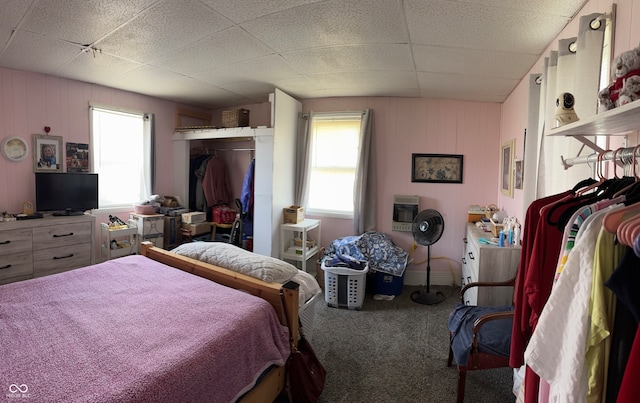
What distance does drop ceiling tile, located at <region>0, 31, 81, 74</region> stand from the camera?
2.33 m

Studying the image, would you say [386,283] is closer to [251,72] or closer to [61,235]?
[251,72]

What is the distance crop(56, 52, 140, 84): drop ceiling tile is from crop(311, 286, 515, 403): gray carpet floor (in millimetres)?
3031

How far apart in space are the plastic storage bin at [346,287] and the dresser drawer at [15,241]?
2.88m

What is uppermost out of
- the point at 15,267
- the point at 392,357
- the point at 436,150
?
the point at 436,150

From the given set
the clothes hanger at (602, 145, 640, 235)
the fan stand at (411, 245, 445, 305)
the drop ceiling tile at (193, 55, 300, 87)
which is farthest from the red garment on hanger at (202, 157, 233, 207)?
the clothes hanger at (602, 145, 640, 235)

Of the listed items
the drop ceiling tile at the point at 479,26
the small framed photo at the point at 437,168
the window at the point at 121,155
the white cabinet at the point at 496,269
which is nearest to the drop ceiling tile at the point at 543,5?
the drop ceiling tile at the point at 479,26

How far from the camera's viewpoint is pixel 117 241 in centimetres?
372

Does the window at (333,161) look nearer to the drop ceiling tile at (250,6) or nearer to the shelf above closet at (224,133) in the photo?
the shelf above closet at (224,133)

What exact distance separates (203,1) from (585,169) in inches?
87.9

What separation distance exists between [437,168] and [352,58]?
6.14 ft

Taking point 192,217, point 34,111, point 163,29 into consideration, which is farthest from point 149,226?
point 163,29

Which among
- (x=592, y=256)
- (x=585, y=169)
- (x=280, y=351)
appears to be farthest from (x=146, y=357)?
(x=585, y=169)

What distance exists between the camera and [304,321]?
6.75 ft

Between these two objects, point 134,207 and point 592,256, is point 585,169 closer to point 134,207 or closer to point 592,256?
point 592,256
